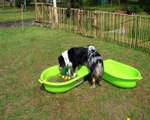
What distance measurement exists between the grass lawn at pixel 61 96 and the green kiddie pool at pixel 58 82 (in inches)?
6.8

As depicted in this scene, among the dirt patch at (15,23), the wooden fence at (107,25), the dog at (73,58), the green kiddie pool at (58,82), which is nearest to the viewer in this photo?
the green kiddie pool at (58,82)

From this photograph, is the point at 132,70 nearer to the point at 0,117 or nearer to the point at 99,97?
the point at 99,97

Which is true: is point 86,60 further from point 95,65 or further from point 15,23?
point 15,23

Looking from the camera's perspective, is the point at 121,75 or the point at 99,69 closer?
the point at 99,69

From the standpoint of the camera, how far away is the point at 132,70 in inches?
284

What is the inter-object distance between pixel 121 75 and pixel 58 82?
1.91 meters

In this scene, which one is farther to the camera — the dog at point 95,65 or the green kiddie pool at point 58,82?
the dog at point 95,65

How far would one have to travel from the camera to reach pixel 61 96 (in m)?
6.37

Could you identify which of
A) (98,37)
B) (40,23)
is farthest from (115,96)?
(40,23)

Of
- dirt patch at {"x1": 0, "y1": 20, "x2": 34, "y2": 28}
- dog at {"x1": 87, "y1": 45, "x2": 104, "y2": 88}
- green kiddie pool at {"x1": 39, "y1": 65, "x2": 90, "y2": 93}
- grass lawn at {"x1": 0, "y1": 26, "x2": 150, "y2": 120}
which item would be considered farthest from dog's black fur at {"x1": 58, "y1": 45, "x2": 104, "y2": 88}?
dirt patch at {"x1": 0, "y1": 20, "x2": 34, "y2": 28}

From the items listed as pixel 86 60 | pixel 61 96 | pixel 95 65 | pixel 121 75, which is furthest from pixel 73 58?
pixel 121 75

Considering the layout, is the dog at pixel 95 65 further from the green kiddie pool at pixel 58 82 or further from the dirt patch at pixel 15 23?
the dirt patch at pixel 15 23

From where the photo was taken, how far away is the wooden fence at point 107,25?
36.0 ft

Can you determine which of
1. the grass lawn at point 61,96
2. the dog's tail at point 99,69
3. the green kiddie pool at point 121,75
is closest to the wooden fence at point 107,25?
the grass lawn at point 61,96
